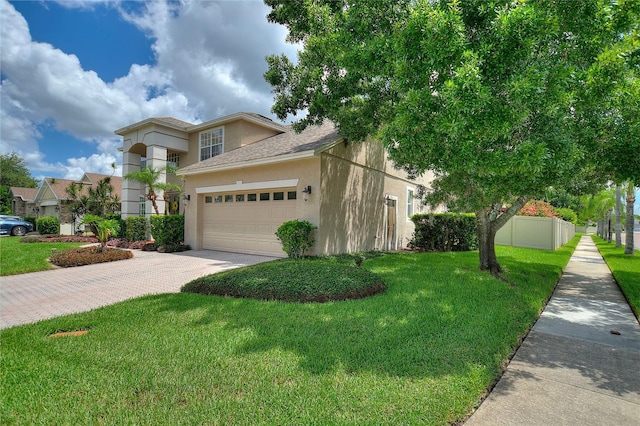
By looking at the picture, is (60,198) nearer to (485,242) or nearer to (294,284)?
(294,284)

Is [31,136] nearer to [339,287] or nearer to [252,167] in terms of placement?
[252,167]

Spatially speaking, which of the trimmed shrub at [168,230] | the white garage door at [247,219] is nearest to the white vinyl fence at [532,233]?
the white garage door at [247,219]

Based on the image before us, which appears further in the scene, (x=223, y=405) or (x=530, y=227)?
(x=530, y=227)

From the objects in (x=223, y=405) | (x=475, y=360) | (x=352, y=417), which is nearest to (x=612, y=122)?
(x=475, y=360)

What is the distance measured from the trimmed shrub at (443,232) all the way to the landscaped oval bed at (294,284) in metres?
9.01

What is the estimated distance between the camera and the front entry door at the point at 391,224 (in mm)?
14664

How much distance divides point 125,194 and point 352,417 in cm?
A: 2111

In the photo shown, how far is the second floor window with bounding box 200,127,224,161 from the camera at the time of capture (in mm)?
18266

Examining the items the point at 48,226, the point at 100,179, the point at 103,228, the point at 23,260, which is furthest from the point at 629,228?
the point at 100,179

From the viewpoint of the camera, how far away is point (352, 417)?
8.05 ft

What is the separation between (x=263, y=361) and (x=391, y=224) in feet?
40.8

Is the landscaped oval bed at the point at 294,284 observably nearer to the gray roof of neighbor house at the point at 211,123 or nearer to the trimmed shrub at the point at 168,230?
the trimmed shrub at the point at 168,230

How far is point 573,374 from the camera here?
3387 mm

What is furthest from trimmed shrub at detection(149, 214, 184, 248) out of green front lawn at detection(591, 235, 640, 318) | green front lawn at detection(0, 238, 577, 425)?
green front lawn at detection(591, 235, 640, 318)
